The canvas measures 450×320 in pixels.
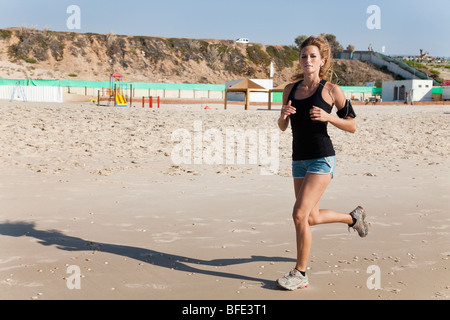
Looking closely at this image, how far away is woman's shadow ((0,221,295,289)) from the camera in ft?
13.3

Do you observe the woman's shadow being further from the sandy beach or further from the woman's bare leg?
the woman's bare leg

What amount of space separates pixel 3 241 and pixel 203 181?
3930mm

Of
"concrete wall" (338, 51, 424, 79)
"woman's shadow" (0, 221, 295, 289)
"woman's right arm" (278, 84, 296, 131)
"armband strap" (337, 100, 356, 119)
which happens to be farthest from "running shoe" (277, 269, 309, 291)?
"concrete wall" (338, 51, 424, 79)

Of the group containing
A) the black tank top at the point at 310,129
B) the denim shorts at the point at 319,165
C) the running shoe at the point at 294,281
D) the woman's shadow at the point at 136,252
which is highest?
the black tank top at the point at 310,129

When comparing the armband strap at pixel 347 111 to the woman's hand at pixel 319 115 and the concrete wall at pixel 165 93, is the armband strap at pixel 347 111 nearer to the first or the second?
the woman's hand at pixel 319 115

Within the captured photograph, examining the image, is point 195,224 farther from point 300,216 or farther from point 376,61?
point 376,61

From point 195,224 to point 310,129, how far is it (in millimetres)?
2285

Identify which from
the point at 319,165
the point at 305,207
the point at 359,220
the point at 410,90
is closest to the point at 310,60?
the point at 319,165

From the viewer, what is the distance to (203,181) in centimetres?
828

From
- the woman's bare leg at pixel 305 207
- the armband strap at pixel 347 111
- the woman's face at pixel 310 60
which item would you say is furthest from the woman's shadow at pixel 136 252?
the woman's face at pixel 310 60

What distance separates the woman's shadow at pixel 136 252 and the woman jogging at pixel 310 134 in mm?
388

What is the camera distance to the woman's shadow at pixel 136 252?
13.3ft

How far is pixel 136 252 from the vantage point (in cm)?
455

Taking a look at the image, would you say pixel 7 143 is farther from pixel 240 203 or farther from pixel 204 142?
pixel 240 203
